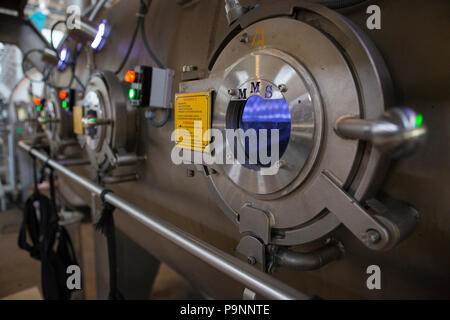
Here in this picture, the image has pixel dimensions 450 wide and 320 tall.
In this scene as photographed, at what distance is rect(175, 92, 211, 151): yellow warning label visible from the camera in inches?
28.8

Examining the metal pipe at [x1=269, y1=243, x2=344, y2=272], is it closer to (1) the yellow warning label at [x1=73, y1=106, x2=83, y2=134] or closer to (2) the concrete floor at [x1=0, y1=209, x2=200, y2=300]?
(1) the yellow warning label at [x1=73, y1=106, x2=83, y2=134]

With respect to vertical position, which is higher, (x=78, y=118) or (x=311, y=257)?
(x=78, y=118)

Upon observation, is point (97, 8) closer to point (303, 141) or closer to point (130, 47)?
point (130, 47)

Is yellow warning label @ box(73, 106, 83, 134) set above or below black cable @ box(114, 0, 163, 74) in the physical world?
below

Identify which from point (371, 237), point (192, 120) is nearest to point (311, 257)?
point (371, 237)

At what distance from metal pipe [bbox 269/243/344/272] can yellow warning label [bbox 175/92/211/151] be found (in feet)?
1.10

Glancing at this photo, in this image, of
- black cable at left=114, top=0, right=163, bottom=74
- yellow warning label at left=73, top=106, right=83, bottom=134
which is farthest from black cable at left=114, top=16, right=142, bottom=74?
yellow warning label at left=73, top=106, right=83, bottom=134

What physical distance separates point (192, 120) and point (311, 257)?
18.1 inches

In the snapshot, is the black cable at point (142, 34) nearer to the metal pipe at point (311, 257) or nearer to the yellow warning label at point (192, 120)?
the yellow warning label at point (192, 120)

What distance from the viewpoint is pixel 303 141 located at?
20.4 inches

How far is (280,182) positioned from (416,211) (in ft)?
0.74

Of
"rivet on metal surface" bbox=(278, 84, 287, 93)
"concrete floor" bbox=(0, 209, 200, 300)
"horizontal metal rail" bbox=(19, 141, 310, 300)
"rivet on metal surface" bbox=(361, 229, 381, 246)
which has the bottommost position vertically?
"concrete floor" bbox=(0, 209, 200, 300)
